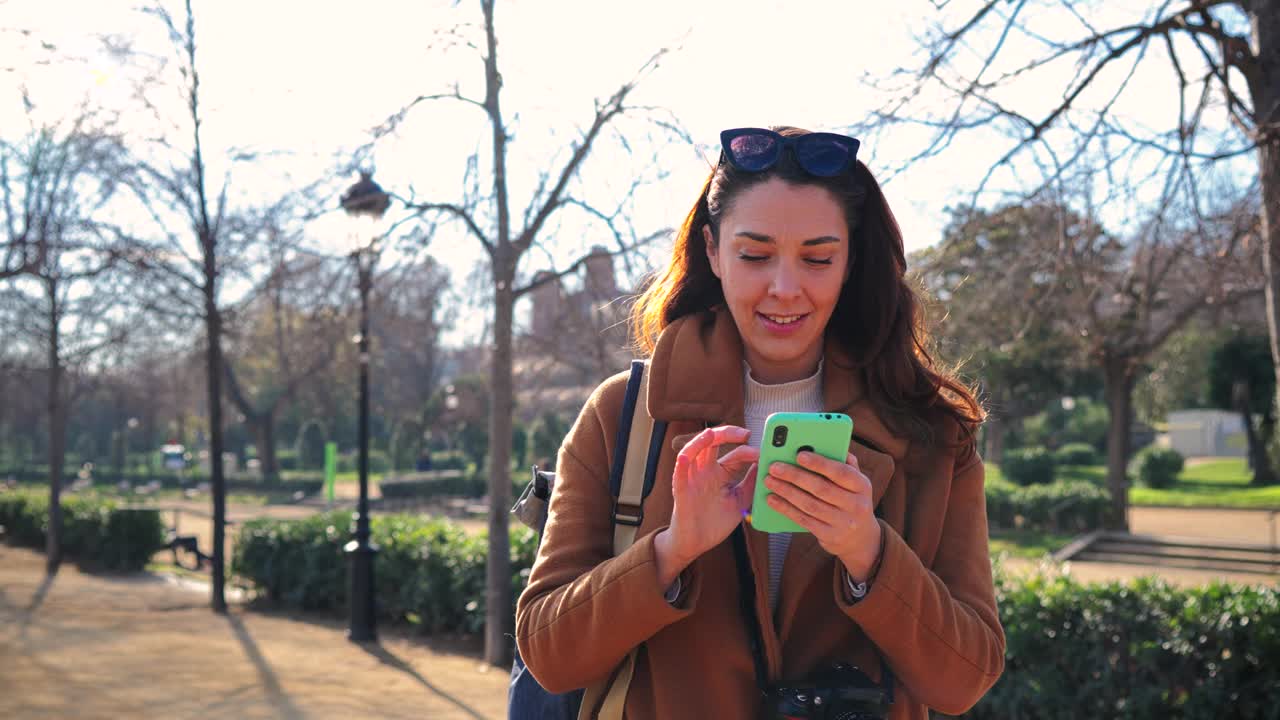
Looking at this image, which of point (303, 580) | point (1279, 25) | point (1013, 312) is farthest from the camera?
point (303, 580)

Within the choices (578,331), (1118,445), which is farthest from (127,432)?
(578,331)

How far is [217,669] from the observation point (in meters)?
8.58

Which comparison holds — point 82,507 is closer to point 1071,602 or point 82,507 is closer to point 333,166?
point 333,166

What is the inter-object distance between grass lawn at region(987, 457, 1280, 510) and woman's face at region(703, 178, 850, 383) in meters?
28.0

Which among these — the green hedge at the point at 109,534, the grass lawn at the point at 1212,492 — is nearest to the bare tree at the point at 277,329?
the green hedge at the point at 109,534

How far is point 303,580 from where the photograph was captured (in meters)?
12.2

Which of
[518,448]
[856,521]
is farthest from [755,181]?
[518,448]

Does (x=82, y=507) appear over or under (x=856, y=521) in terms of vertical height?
under

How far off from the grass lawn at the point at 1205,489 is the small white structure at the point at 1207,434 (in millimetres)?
6701

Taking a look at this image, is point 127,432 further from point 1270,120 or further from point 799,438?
point 799,438

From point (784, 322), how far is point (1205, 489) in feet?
116

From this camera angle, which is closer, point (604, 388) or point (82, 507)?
point (604, 388)

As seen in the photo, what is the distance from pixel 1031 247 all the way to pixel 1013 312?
338 centimetres

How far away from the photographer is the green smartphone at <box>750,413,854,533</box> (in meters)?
1.40
